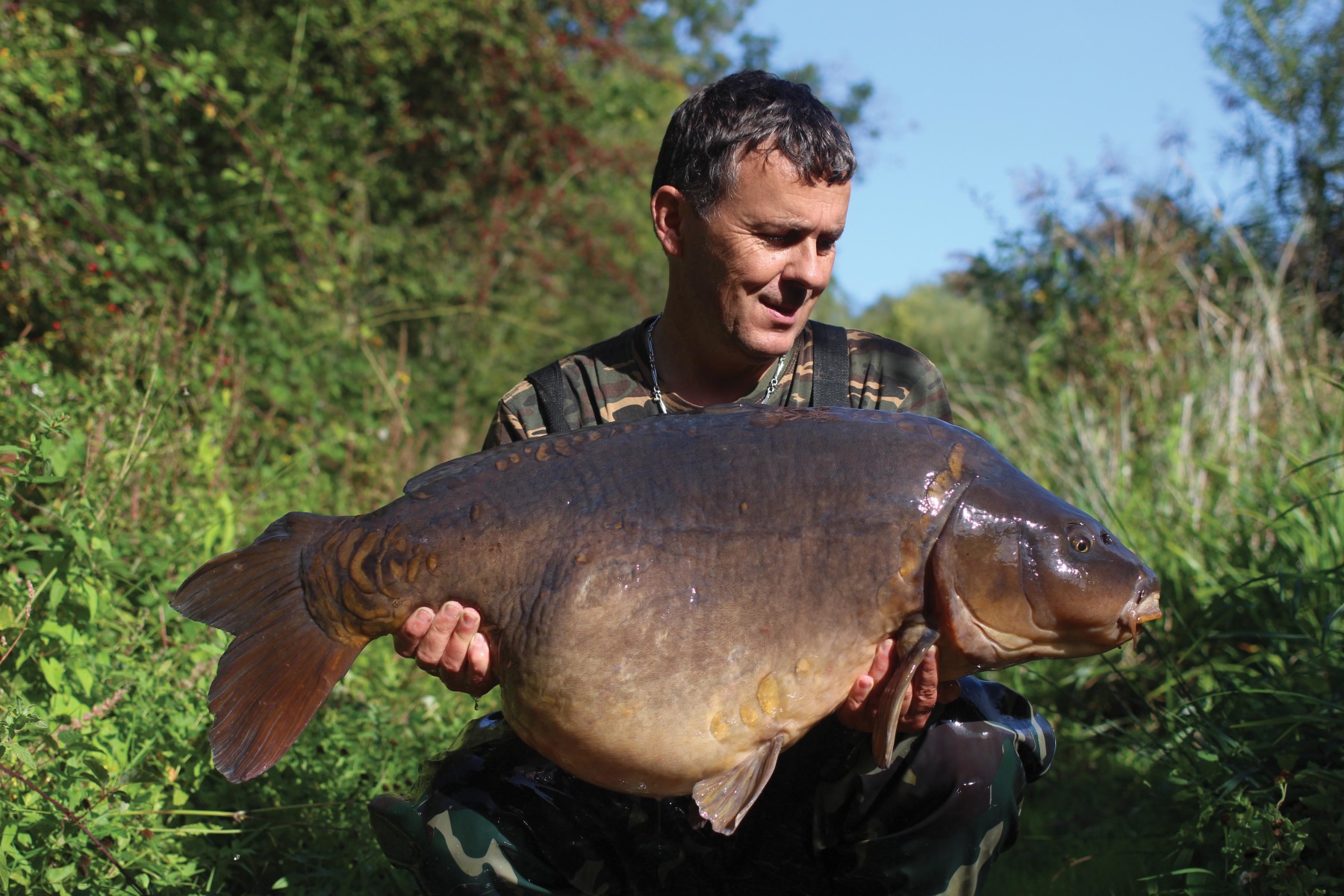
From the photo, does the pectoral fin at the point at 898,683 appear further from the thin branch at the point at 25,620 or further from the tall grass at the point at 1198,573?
the thin branch at the point at 25,620

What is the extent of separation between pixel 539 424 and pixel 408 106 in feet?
18.6

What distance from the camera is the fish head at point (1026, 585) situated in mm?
1776

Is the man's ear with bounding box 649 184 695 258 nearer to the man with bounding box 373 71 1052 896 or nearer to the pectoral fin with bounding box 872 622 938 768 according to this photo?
the man with bounding box 373 71 1052 896

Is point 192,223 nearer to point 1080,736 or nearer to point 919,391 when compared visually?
point 919,391

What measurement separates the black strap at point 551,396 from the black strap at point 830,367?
55 cm

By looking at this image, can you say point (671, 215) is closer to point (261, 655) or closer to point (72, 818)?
point (261, 655)

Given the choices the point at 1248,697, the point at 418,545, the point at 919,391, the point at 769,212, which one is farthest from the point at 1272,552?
the point at 418,545

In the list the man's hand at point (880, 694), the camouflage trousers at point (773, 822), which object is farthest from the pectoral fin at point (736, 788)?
the camouflage trousers at point (773, 822)

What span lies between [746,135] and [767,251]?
0.24 metres

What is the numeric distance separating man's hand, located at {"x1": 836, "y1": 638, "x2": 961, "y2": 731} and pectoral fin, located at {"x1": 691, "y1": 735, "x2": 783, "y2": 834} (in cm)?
15

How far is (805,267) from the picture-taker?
2.31 m

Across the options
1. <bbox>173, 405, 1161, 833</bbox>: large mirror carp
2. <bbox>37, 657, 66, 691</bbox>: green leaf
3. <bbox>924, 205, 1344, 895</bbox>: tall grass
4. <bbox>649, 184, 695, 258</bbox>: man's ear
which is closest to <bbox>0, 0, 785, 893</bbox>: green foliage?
<bbox>37, 657, 66, 691</bbox>: green leaf

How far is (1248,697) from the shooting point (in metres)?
2.86

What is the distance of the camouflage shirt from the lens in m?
2.49
